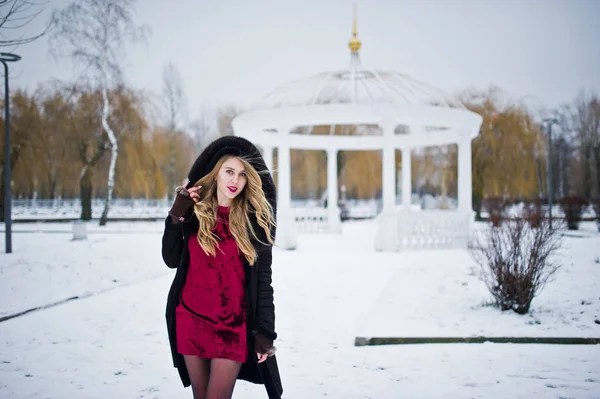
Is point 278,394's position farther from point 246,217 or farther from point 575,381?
point 575,381

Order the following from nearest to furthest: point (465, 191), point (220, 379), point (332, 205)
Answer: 1. point (220, 379)
2. point (465, 191)
3. point (332, 205)

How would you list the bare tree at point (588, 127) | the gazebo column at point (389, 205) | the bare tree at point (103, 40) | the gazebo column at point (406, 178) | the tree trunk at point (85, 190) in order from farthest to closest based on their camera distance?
the bare tree at point (588, 127)
the tree trunk at point (85, 190)
the gazebo column at point (406, 178)
the bare tree at point (103, 40)
the gazebo column at point (389, 205)

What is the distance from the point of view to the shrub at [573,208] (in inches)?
713

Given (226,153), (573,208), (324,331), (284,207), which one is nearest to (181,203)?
(226,153)

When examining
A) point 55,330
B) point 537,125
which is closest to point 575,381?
point 55,330

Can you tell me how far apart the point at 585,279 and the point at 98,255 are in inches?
371

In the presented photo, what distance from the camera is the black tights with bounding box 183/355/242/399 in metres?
2.30

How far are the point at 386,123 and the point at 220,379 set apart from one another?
1060 cm

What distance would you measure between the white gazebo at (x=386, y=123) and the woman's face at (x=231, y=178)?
9192mm

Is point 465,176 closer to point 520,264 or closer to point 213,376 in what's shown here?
point 520,264

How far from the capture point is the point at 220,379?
230cm

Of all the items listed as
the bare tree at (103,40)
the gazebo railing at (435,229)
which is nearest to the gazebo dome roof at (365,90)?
the gazebo railing at (435,229)

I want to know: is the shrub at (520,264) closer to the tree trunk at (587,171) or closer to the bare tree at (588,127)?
the bare tree at (588,127)

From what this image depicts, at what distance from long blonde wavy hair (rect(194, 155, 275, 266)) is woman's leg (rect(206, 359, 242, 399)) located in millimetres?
546
